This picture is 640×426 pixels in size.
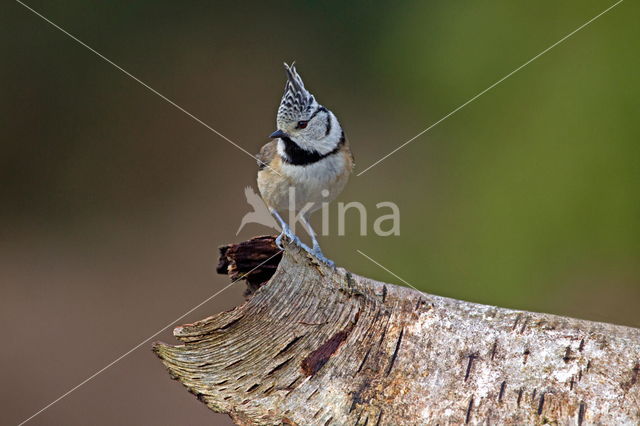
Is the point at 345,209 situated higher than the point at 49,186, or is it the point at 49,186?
the point at 345,209

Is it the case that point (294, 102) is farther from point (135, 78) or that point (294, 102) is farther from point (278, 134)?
point (135, 78)

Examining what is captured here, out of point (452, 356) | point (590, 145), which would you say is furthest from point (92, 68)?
point (452, 356)

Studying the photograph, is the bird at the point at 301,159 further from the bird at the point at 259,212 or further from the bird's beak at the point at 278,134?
the bird at the point at 259,212

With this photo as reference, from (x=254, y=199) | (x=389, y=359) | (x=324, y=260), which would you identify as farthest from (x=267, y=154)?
(x=389, y=359)

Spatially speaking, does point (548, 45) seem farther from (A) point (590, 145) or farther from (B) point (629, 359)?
(B) point (629, 359)

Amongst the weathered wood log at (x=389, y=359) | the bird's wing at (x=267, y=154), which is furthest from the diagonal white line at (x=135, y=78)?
the weathered wood log at (x=389, y=359)

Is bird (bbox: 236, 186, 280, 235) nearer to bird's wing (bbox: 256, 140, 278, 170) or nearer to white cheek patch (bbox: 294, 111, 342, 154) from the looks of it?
bird's wing (bbox: 256, 140, 278, 170)
